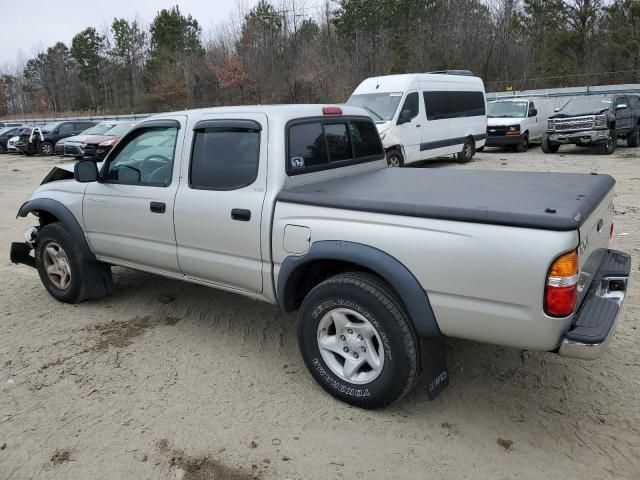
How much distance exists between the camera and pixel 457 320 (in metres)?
2.84

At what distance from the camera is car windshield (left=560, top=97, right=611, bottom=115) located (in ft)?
53.8

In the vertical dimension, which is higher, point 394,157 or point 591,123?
point 591,123

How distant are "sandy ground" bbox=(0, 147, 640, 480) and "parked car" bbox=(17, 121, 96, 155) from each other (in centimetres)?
2289

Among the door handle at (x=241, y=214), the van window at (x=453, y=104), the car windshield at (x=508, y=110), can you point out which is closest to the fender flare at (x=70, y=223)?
the door handle at (x=241, y=214)

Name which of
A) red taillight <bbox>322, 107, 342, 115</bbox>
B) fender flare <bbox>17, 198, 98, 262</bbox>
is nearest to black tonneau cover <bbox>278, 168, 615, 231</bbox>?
red taillight <bbox>322, 107, 342, 115</bbox>

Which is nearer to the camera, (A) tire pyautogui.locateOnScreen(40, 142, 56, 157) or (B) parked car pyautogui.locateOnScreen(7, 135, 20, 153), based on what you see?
(A) tire pyautogui.locateOnScreen(40, 142, 56, 157)

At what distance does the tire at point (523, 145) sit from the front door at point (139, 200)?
15.9 metres

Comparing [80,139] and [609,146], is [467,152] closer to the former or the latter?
[609,146]

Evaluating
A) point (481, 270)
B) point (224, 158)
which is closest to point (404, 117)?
point (224, 158)

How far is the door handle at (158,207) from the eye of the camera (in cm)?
415

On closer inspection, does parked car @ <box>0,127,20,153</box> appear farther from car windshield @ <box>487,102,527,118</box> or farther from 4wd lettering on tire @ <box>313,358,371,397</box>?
4wd lettering on tire @ <box>313,358,371,397</box>

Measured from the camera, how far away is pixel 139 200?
14.2 feet

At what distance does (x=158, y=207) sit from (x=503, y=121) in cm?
1635

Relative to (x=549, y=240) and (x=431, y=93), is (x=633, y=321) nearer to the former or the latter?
(x=549, y=240)
